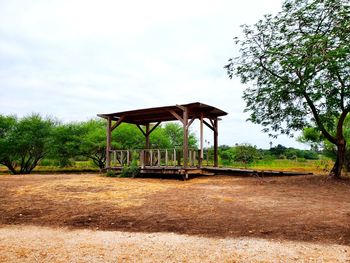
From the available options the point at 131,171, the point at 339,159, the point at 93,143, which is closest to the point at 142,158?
the point at 131,171

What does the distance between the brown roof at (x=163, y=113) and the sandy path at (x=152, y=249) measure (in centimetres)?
980

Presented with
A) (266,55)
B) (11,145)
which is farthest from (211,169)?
(11,145)

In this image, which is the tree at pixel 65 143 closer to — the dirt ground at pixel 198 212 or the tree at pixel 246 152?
the tree at pixel 246 152

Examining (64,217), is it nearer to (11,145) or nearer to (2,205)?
(2,205)

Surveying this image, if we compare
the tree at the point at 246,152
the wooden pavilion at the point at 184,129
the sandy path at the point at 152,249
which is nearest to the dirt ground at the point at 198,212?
the sandy path at the point at 152,249

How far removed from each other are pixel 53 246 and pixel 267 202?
546 centimetres

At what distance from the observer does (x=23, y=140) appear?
24359mm

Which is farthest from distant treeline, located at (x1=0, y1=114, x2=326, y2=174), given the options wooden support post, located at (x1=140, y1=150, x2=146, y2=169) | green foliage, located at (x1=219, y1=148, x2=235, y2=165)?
wooden support post, located at (x1=140, y1=150, x2=146, y2=169)

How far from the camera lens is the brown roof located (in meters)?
15.2

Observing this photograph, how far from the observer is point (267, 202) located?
26.0ft

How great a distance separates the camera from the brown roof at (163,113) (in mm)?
15156

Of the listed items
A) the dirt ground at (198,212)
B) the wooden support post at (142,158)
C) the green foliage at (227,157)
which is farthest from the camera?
the green foliage at (227,157)

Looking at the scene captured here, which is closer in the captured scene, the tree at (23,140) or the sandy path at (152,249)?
the sandy path at (152,249)

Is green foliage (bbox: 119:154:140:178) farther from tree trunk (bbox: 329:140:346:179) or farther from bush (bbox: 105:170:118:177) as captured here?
tree trunk (bbox: 329:140:346:179)
